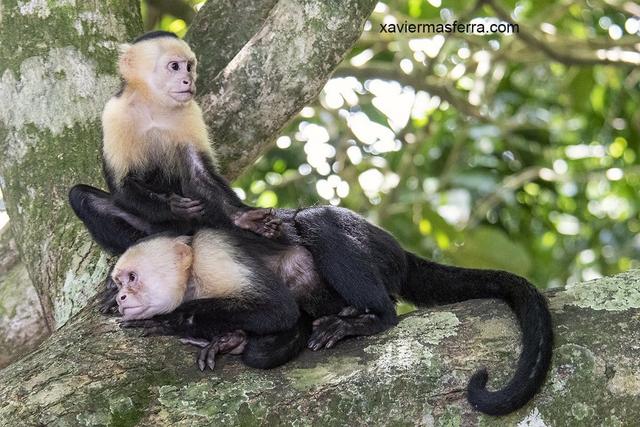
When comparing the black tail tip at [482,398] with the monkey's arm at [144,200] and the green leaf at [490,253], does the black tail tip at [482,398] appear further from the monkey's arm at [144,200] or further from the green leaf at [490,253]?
the green leaf at [490,253]

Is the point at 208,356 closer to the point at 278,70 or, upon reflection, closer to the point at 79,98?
the point at 278,70

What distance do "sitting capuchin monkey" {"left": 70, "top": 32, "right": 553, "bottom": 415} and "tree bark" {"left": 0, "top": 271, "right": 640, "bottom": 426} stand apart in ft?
0.22

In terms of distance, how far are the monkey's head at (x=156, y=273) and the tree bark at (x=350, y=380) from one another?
1.25ft

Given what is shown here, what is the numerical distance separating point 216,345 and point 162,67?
1.34 meters

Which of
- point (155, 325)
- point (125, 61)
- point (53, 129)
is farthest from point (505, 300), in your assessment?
point (53, 129)

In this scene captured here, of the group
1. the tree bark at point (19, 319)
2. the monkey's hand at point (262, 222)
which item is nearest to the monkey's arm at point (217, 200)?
the monkey's hand at point (262, 222)

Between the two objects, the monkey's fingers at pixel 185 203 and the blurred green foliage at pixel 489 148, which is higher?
the monkey's fingers at pixel 185 203

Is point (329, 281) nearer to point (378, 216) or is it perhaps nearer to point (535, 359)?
point (535, 359)

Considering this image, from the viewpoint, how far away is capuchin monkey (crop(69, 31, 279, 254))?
124 inches

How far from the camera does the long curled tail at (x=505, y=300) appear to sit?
82.0 inches

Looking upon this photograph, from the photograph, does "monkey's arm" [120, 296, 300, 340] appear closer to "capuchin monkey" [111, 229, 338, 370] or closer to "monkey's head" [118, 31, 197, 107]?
"capuchin monkey" [111, 229, 338, 370]

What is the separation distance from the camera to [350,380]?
7.14ft

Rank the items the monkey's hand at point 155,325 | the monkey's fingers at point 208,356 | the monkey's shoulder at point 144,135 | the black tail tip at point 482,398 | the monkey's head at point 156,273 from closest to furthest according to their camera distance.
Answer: the black tail tip at point 482,398, the monkey's fingers at point 208,356, the monkey's hand at point 155,325, the monkey's head at point 156,273, the monkey's shoulder at point 144,135

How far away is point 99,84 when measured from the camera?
3.51 m
